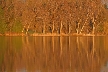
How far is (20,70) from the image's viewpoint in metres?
18.0

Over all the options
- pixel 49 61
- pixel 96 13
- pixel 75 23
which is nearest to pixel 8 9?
pixel 75 23

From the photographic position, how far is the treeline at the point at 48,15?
2896 inches

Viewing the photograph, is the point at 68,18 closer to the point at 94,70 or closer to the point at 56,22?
the point at 56,22

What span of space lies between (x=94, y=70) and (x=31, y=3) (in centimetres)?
5840

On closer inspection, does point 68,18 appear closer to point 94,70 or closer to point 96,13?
point 96,13

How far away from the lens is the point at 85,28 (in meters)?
78.2

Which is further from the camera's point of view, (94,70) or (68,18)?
(68,18)

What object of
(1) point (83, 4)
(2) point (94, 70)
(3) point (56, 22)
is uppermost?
(1) point (83, 4)

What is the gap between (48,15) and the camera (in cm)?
7350

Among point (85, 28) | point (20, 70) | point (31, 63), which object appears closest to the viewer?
point (20, 70)

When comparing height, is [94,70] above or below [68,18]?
below

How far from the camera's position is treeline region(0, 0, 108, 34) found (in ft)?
241

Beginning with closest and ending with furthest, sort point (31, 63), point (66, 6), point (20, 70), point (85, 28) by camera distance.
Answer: point (20, 70), point (31, 63), point (66, 6), point (85, 28)

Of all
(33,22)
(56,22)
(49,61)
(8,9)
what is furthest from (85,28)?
(49,61)
